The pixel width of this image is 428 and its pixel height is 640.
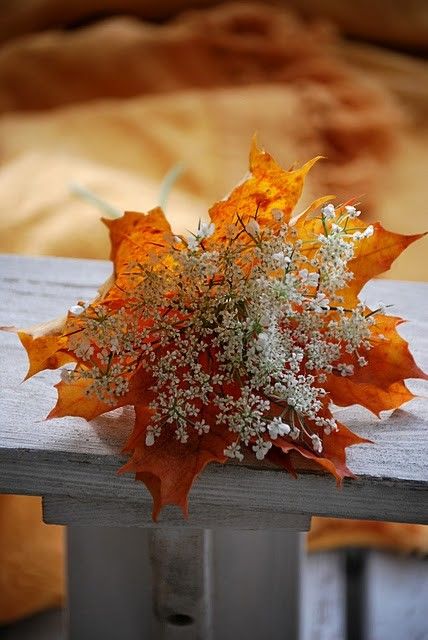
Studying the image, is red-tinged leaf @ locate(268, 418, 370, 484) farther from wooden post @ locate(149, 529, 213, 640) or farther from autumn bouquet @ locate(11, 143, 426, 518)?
wooden post @ locate(149, 529, 213, 640)

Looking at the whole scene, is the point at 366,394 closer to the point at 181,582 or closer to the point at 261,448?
the point at 261,448

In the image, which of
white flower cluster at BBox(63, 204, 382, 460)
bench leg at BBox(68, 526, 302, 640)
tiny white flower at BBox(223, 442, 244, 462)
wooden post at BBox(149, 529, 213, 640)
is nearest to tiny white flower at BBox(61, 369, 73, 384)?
white flower cluster at BBox(63, 204, 382, 460)

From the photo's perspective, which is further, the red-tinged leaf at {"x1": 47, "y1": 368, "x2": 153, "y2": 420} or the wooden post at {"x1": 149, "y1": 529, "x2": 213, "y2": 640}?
the wooden post at {"x1": 149, "y1": 529, "x2": 213, "y2": 640}

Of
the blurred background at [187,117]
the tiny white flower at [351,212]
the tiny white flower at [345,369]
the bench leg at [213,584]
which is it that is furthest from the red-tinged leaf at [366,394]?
the blurred background at [187,117]

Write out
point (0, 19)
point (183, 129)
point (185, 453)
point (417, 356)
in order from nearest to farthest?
point (185, 453)
point (417, 356)
point (183, 129)
point (0, 19)

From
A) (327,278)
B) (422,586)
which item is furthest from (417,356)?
(422,586)

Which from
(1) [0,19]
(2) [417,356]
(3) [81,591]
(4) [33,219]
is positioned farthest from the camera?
(1) [0,19]

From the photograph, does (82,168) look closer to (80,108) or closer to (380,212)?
(80,108)
